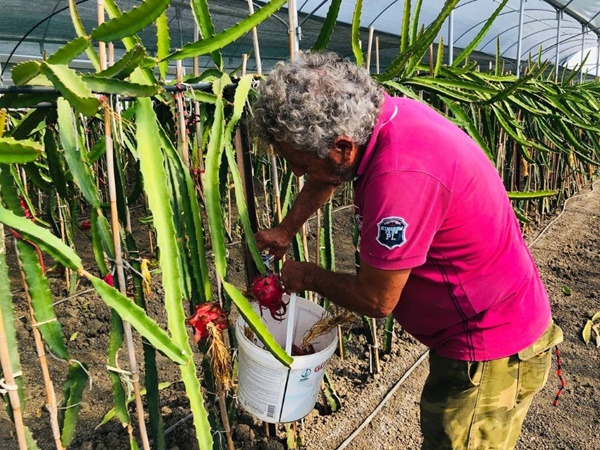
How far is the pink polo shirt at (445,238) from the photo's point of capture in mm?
892

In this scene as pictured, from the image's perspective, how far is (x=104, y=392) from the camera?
75.0 inches

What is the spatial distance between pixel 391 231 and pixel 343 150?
0.19 m

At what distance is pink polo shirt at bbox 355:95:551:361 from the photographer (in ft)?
2.93

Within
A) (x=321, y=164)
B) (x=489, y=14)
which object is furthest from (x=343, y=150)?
(x=489, y=14)

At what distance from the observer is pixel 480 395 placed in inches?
44.2

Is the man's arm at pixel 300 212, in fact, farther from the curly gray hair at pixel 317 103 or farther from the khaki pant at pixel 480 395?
the khaki pant at pixel 480 395

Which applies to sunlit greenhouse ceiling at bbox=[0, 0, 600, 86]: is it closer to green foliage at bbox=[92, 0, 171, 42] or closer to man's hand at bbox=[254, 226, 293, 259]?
man's hand at bbox=[254, 226, 293, 259]

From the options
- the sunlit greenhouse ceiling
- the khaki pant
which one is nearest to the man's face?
the khaki pant

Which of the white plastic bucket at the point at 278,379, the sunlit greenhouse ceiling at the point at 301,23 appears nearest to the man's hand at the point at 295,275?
the white plastic bucket at the point at 278,379

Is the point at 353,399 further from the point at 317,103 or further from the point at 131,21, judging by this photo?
the point at 131,21

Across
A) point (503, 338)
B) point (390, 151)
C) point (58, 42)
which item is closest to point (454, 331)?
point (503, 338)

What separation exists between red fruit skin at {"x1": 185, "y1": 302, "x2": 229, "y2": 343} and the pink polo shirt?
31 cm

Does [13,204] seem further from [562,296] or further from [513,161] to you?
[513,161]

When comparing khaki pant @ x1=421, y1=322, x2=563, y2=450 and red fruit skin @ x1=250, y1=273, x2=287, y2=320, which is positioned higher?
red fruit skin @ x1=250, y1=273, x2=287, y2=320
